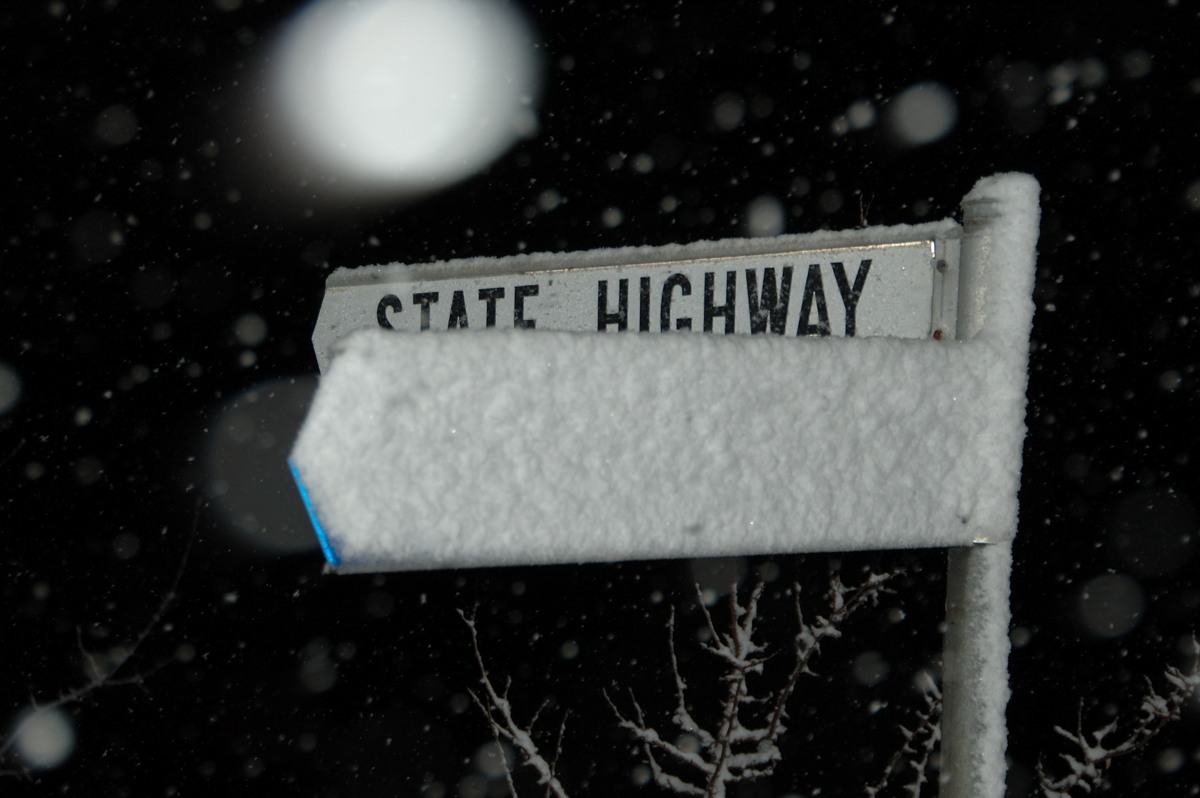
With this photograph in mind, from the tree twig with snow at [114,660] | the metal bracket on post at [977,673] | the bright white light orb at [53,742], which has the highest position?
the metal bracket on post at [977,673]

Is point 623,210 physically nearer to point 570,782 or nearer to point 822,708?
point 822,708

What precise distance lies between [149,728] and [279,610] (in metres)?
3.35

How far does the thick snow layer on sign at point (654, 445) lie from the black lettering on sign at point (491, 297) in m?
1.22

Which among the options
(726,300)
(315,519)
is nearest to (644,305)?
(726,300)

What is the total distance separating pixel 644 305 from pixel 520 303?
0.32 meters

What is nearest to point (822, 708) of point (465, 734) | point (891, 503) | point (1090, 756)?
point (1090, 756)

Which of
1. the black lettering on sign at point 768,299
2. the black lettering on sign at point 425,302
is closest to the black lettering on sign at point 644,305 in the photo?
the black lettering on sign at point 768,299

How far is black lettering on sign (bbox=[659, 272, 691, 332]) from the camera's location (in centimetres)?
183

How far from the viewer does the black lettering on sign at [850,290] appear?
5.06ft

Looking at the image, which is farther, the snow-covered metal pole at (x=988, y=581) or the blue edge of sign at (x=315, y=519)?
the snow-covered metal pole at (x=988, y=581)

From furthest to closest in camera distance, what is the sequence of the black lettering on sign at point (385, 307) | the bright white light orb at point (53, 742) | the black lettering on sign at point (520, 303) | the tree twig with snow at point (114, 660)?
the bright white light orb at point (53, 742)
the tree twig with snow at point (114, 660)
the black lettering on sign at point (385, 307)
the black lettering on sign at point (520, 303)

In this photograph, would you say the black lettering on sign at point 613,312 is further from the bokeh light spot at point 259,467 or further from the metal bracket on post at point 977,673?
the bokeh light spot at point 259,467

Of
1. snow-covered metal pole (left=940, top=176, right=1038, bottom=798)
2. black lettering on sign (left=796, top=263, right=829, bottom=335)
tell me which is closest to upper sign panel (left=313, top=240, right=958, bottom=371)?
black lettering on sign (left=796, top=263, right=829, bottom=335)

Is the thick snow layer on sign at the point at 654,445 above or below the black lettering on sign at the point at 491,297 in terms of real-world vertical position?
above
